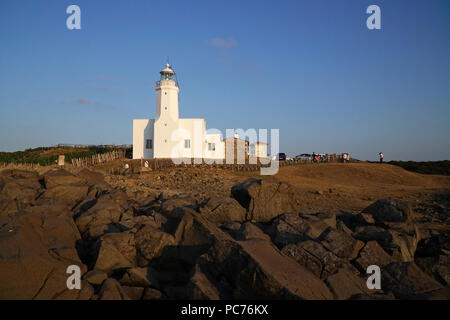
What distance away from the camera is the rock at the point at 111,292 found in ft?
15.9

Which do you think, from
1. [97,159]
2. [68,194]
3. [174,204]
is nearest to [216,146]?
[97,159]

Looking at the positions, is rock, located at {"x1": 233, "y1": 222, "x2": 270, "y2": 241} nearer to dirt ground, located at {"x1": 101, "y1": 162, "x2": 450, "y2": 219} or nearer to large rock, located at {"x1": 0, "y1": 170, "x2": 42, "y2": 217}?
large rock, located at {"x1": 0, "y1": 170, "x2": 42, "y2": 217}

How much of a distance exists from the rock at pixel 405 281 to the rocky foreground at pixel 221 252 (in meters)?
0.02

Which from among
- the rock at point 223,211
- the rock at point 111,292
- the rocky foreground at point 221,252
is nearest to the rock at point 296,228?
the rocky foreground at point 221,252

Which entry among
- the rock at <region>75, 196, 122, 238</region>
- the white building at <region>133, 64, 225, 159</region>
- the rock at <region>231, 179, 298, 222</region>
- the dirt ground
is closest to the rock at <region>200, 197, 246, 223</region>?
the rock at <region>231, 179, 298, 222</region>

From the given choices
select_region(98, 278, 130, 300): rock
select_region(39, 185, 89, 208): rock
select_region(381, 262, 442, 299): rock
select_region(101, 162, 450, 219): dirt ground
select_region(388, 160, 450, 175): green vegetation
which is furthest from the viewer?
select_region(388, 160, 450, 175): green vegetation

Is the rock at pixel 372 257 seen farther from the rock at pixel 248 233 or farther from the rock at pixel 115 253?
the rock at pixel 115 253

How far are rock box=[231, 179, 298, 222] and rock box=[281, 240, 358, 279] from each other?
2901mm

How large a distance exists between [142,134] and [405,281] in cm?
3293

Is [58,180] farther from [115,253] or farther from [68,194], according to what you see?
[115,253]

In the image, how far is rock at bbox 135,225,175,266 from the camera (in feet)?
20.8

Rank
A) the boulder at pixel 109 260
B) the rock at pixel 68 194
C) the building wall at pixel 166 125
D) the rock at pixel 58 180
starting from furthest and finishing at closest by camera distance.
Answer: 1. the building wall at pixel 166 125
2. the rock at pixel 58 180
3. the rock at pixel 68 194
4. the boulder at pixel 109 260

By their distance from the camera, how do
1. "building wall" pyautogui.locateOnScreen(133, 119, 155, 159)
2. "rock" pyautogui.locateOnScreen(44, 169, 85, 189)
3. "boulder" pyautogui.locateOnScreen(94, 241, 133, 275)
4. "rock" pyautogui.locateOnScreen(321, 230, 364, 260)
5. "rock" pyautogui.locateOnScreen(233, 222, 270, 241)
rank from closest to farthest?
"boulder" pyautogui.locateOnScreen(94, 241, 133, 275), "rock" pyautogui.locateOnScreen(321, 230, 364, 260), "rock" pyautogui.locateOnScreen(233, 222, 270, 241), "rock" pyautogui.locateOnScreen(44, 169, 85, 189), "building wall" pyautogui.locateOnScreen(133, 119, 155, 159)
